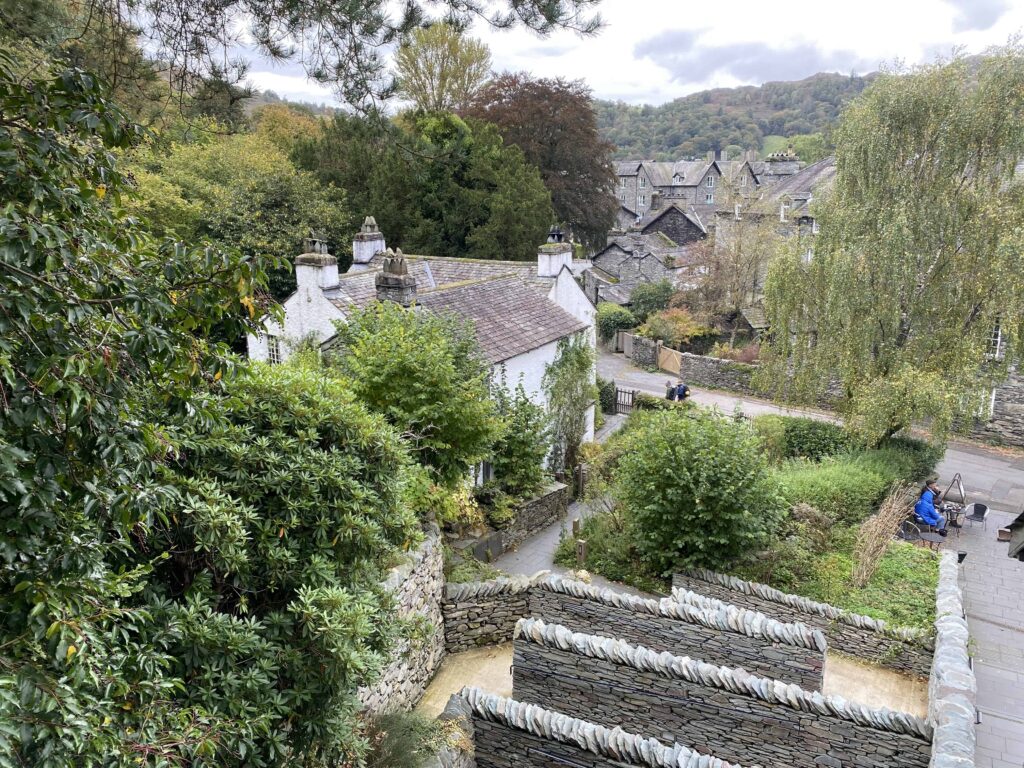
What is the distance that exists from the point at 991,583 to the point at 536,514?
9.39 meters

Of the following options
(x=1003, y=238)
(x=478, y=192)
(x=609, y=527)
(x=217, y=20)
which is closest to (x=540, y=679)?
(x=609, y=527)

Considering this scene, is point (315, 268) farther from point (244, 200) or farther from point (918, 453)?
point (918, 453)

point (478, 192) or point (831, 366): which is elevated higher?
point (478, 192)

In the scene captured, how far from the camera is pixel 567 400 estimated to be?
19250 millimetres

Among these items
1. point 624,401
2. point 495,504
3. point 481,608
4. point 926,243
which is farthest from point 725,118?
point 481,608

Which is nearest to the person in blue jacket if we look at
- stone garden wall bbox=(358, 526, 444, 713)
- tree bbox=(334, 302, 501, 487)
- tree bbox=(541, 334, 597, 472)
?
tree bbox=(541, 334, 597, 472)

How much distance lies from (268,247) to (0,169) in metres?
21.6

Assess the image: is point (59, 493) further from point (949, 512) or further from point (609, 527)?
point (949, 512)

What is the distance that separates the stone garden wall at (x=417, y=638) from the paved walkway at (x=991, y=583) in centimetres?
359

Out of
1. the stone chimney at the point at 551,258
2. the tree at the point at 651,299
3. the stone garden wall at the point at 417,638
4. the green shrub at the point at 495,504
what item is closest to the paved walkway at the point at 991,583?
the green shrub at the point at 495,504

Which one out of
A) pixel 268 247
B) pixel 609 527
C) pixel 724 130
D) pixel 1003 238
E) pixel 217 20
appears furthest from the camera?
pixel 724 130

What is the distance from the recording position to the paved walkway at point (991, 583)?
31.7 ft

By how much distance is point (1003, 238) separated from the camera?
1611 cm

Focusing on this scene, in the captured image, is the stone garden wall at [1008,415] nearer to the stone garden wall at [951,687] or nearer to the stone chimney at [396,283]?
the stone garden wall at [951,687]
